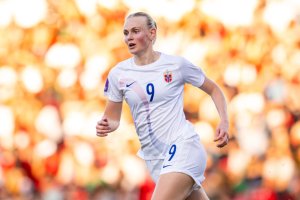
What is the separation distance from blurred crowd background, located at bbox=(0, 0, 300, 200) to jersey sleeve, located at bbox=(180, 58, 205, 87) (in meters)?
4.73

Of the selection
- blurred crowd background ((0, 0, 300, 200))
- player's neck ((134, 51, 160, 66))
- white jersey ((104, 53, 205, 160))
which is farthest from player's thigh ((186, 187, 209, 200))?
blurred crowd background ((0, 0, 300, 200))

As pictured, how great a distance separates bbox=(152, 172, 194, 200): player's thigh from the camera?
518 cm

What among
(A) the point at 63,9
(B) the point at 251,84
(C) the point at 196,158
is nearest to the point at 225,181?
(B) the point at 251,84

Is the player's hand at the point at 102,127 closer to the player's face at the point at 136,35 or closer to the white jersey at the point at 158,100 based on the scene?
the white jersey at the point at 158,100

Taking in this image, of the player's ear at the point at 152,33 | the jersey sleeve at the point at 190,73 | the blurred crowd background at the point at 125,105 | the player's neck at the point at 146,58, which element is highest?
the player's ear at the point at 152,33

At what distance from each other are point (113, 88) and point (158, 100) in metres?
0.35

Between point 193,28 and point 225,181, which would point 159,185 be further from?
point 193,28

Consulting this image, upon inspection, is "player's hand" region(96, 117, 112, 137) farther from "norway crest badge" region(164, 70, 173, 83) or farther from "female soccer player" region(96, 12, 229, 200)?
"norway crest badge" region(164, 70, 173, 83)

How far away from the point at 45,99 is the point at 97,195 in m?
1.30

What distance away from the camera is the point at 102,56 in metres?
11.0

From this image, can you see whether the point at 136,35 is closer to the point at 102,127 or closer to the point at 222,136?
the point at 102,127

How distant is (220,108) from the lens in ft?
18.3

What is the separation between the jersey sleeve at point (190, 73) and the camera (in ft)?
18.2

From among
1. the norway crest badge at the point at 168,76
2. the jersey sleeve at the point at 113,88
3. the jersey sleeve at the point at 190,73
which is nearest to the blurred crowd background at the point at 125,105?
the jersey sleeve at the point at 113,88
